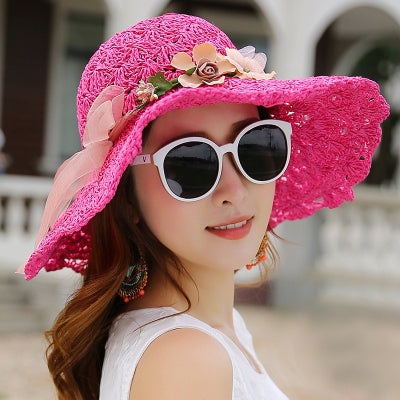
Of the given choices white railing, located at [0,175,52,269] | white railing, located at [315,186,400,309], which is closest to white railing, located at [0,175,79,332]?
white railing, located at [0,175,52,269]

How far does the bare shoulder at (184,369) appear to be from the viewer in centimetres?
102

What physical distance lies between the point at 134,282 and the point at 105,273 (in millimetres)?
68

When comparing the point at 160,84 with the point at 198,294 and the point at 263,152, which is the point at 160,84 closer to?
the point at 263,152

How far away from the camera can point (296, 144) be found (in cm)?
162

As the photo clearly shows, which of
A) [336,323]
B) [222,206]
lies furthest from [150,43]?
[336,323]

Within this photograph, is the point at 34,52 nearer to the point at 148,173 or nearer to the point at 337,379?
the point at 337,379

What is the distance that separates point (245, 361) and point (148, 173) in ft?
1.39

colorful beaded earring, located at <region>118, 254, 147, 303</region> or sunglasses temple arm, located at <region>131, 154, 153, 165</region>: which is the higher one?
sunglasses temple arm, located at <region>131, 154, 153, 165</region>

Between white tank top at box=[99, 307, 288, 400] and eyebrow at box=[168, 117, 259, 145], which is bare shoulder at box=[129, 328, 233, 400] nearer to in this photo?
white tank top at box=[99, 307, 288, 400]

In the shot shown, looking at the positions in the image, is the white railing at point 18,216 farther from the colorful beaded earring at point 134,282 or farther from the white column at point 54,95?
the colorful beaded earring at point 134,282

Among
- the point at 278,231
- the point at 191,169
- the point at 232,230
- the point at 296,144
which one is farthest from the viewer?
the point at 278,231

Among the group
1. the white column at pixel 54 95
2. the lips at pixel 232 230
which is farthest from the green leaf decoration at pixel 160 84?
the white column at pixel 54 95

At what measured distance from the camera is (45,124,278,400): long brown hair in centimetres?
127

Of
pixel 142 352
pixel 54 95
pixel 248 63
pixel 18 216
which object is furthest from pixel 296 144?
pixel 54 95
